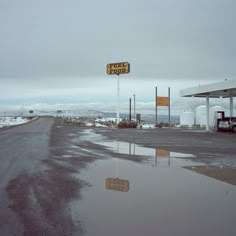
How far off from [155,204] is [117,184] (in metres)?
1.98

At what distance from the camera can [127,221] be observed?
573 centimetres

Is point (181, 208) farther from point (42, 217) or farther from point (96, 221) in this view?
point (42, 217)

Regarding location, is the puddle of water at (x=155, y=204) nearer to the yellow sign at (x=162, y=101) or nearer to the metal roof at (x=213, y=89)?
the metal roof at (x=213, y=89)

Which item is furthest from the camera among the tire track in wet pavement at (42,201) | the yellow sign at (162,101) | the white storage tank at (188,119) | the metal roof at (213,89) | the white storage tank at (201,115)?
the yellow sign at (162,101)

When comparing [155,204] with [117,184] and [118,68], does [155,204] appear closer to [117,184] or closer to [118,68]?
[117,184]

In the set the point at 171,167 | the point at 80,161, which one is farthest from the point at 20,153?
the point at 171,167

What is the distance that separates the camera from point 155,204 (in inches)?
266

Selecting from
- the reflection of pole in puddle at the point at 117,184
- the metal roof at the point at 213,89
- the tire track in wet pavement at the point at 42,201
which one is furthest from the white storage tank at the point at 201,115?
the reflection of pole in puddle at the point at 117,184

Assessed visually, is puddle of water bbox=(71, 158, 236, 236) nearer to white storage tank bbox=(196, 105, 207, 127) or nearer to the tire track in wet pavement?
the tire track in wet pavement

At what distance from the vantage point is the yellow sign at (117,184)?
810 cm

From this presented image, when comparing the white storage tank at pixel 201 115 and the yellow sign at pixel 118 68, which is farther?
the white storage tank at pixel 201 115

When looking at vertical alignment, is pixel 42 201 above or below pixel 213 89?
below

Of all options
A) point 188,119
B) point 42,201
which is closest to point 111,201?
point 42,201

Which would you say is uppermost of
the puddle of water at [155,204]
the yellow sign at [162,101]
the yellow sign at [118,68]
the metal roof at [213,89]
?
the yellow sign at [118,68]
